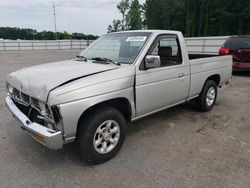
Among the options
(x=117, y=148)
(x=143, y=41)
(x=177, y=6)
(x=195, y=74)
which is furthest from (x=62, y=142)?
(x=177, y=6)

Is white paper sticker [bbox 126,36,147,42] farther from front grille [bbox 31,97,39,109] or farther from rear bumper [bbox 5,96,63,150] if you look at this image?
rear bumper [bbox 5,96,63,150]

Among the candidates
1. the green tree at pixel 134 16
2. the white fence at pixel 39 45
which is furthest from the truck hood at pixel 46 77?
the green tree at pixel 134 16

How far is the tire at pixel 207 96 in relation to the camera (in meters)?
5.16

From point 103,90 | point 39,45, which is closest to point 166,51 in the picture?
point 103,90

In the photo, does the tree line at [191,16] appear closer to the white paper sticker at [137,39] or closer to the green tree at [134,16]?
the green tree at [134,16]

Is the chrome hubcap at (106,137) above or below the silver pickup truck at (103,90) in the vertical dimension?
below

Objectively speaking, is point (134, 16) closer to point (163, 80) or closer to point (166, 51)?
point (166, 51)

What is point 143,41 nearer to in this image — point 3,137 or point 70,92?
point 70,92

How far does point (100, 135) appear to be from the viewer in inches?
125

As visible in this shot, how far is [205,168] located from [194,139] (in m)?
0.90

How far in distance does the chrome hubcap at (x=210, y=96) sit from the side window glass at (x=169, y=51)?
141 cm

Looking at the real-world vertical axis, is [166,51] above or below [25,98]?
above

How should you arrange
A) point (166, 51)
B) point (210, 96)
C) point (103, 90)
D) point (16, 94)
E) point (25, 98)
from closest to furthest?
point (103, 90)
point (25, 98)
point (16, 94)
point (166, 51)
point (210, 96)

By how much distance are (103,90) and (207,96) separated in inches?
123
